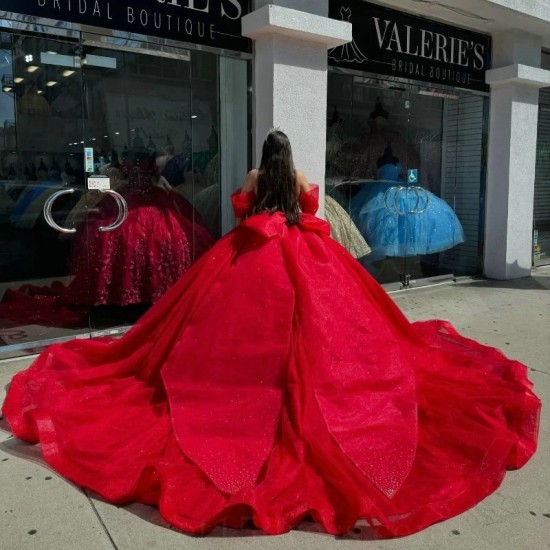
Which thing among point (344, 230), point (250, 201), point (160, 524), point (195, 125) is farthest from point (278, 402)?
point (344, 230)

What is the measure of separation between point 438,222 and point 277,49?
335cm

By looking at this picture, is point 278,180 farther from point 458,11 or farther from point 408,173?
point 458,11

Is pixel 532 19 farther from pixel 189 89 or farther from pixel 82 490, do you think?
pixel 82 490

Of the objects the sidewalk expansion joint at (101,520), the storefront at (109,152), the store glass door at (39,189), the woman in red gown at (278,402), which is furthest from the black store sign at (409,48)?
the sidewalk expansion joint at (101,520)

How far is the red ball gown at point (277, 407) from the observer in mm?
2402

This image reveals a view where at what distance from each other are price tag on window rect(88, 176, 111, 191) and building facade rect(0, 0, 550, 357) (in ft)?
0.04

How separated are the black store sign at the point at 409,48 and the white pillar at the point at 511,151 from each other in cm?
28

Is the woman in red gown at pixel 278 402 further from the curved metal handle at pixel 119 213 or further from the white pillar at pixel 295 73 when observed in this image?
the white pillar at pixel 295 73

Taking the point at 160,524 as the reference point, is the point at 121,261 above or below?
above

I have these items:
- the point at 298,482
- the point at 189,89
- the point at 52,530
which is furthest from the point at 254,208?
the point at 189,89

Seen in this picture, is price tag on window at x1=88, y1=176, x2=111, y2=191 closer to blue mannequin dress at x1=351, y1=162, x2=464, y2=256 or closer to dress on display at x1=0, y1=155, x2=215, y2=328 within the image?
dress on display at x1=0, y1=155, x2=215, y2=328

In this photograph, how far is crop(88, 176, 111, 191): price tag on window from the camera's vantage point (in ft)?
15.8

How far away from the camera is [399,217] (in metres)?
7.18

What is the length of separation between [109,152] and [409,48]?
12.8ft
